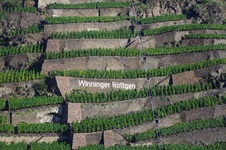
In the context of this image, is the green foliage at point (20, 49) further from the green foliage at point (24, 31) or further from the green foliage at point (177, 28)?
the green foliage at point (177, 28)

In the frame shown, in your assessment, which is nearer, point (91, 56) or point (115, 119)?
point (115, 119)

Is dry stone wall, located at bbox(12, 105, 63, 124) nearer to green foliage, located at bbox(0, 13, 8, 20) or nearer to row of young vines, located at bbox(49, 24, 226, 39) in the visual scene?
row of young vines, located at bbox(49, 24, 226, 39)

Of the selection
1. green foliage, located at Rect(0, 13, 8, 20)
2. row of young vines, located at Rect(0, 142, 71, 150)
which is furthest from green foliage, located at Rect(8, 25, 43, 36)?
row of young vines, located at Rect(0, 142, 71, 150)

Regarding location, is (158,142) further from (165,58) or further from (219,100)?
(165,58)

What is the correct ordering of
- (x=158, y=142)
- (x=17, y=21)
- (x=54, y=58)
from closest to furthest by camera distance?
(x=158, y=142) < (x=54, y=58) < (x=17, y=21)

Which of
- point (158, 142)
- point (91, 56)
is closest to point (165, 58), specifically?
point (91, 56)

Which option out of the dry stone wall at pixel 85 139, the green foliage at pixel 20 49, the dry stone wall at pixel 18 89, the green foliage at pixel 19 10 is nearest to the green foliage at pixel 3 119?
the dry stone wall at pixel 18 89
